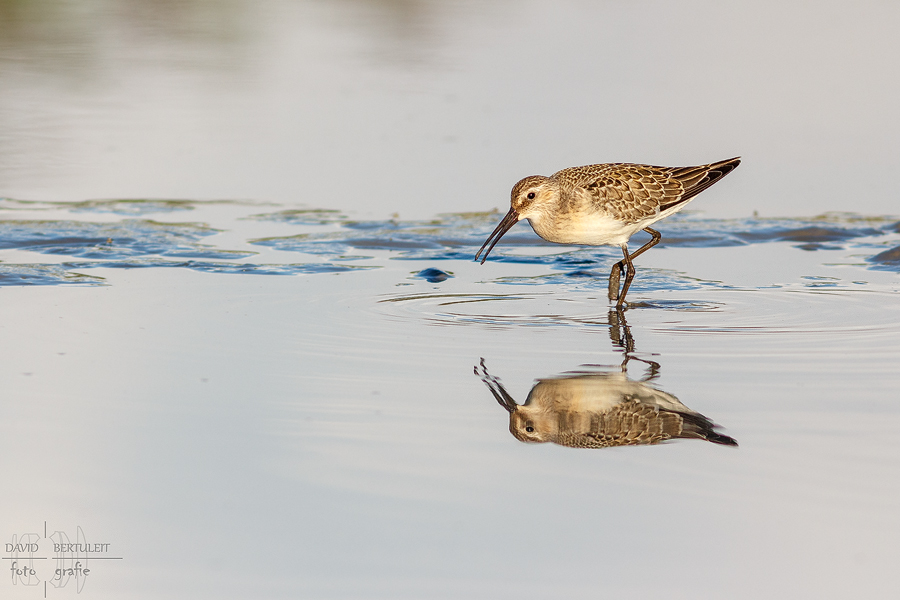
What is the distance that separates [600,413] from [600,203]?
3711mm

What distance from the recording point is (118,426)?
5.30 metres

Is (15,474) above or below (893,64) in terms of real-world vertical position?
below

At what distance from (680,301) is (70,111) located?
10370mm

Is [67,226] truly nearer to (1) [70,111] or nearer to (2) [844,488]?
(1) [70,111]

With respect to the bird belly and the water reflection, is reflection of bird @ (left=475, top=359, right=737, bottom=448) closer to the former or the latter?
the water reflection

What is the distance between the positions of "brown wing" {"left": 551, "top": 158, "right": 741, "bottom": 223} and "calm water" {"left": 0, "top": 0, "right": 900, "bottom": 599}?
0.59m

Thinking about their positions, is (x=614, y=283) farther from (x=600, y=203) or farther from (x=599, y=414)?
(x=599, y=414)

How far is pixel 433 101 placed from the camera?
15609 millimetres

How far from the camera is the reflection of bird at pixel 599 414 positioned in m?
5.22

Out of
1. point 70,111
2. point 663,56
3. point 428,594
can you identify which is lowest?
point 428,594

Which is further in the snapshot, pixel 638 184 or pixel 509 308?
pixel 638 184

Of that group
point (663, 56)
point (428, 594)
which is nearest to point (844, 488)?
point (428, 594)

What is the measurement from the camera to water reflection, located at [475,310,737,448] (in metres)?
5.22

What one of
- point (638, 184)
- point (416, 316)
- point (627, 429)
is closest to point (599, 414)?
point (627, 429)
